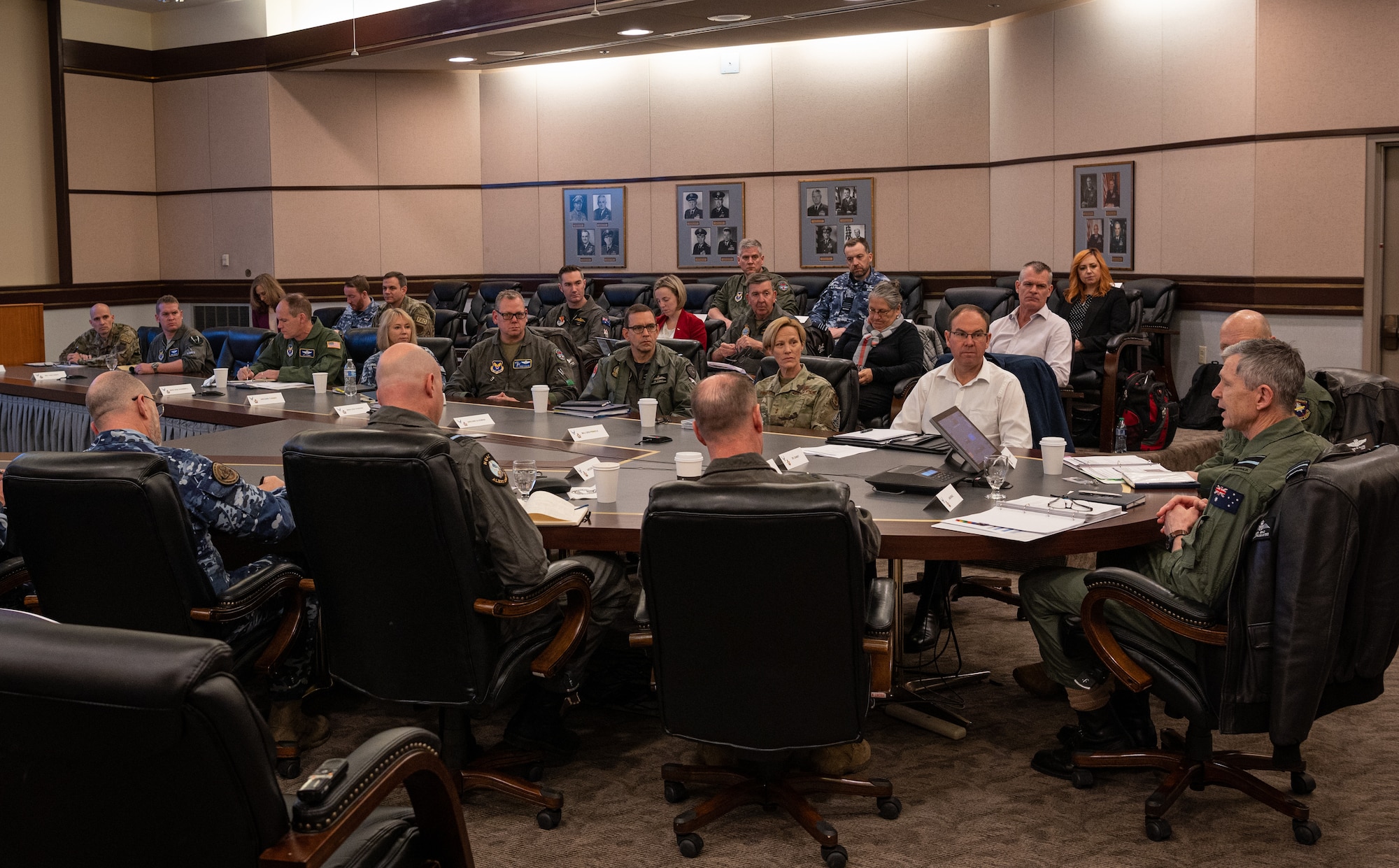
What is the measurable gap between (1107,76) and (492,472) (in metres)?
7.32

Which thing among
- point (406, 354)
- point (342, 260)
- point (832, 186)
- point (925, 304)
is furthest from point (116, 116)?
point (406, 354)

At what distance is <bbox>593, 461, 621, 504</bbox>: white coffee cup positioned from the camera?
11.6 feet

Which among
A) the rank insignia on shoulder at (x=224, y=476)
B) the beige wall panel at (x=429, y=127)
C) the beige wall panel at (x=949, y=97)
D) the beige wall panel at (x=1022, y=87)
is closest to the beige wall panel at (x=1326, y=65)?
the beige wall panel at (x=1022, y=87)

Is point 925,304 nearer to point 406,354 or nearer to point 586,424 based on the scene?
point 586,424

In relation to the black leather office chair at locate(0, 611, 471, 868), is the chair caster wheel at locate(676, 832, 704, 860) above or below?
below

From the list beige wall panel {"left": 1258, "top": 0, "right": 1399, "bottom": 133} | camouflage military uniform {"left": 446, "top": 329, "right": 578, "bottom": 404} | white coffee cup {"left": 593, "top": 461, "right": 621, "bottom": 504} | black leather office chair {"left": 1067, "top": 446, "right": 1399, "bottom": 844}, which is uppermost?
beige wall panel {"left": 1258, "top": 0, "right": 1399, "bottom": 133}

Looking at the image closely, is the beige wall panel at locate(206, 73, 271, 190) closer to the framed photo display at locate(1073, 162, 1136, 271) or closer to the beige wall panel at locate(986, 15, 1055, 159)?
the beige wall panel at locate(986, 15, 1055, 159)

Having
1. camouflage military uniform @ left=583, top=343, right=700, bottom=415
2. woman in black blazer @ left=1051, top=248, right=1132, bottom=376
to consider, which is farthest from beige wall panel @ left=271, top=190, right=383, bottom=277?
woman in black blazer @ left=1051, top=248, right=1132, bottom=376

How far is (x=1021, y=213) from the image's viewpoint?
976cm

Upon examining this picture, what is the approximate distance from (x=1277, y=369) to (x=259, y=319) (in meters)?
8.61

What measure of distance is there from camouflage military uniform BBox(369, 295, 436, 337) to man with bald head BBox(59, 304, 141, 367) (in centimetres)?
172

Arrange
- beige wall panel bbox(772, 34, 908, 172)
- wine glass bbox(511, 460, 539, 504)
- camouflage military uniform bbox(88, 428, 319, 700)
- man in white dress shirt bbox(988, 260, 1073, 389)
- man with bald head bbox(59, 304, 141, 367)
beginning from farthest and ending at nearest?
beige wall panel bbox(772, 34, 908, 172) → man with bald head bbox(59, 304, 141, 367) → man in white dress shirt bbox(988, 260, 1073, 389) → wine glass bbox(511, 460, 539, 504) → camouflage military uniform bbox(88, 428, 319, 700)

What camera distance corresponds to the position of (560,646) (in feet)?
10.2

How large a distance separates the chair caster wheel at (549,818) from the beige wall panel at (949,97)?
8145 mm
